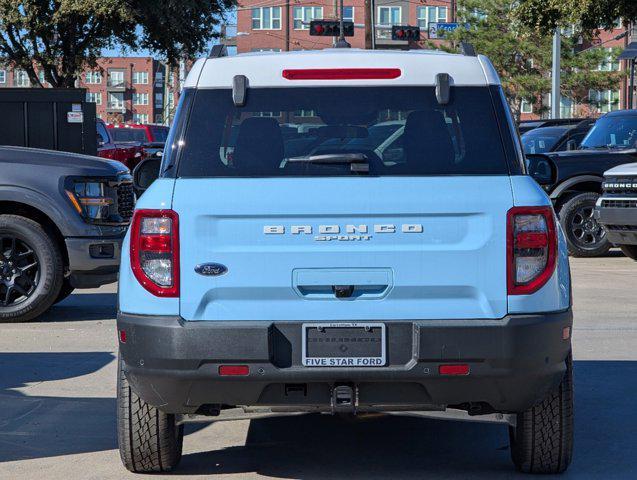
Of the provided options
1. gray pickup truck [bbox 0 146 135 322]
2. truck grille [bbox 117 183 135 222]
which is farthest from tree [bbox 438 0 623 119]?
gray pickup truck [bbox 0 146 135 322]

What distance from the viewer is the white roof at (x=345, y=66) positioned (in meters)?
5.48

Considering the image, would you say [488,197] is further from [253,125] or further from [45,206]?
[45,206]

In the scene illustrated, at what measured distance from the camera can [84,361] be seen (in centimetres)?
902

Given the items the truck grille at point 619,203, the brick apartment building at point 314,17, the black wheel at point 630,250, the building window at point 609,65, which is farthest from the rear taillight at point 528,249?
the brick apartment building at point 314,17

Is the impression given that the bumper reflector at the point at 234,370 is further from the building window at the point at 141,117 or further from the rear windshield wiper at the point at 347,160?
the building window at the point at 141,117

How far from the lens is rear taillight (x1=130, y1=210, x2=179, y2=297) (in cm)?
519

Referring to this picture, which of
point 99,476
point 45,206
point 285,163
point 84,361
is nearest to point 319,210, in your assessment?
point 285,163

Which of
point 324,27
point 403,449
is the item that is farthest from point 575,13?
point 403,449

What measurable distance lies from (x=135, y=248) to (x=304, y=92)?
3.17ft

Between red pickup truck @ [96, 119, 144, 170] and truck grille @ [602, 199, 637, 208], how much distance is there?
15.7 meters

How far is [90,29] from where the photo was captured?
39219 mm

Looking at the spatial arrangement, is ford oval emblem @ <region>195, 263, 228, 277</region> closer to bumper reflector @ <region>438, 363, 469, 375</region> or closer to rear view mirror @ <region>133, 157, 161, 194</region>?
bumper reflector @ <region>438, 363, 469, 375</region>

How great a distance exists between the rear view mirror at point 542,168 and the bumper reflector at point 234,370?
2.38 meters

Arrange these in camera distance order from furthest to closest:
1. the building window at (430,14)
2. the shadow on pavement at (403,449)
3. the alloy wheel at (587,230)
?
the building window at (430,14), the alloy wheel at (587,230), the shadow on pavement at (403,449)
